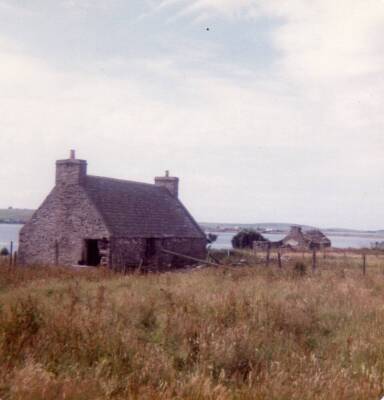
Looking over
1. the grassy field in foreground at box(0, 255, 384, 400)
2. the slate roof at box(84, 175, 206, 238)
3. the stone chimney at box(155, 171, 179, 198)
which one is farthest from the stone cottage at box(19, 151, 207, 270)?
the grassy field in foreground at box(0, 255, 384, 400)

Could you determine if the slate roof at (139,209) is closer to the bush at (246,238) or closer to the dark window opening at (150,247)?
the dark window opening at (150,247)

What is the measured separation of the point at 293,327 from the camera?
32.5 feet

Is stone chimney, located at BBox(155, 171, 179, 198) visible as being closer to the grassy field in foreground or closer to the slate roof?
the slate roof

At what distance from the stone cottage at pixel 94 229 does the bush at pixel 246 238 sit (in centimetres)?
3465

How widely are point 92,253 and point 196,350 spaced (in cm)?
2022

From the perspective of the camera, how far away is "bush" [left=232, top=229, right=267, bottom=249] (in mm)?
64887

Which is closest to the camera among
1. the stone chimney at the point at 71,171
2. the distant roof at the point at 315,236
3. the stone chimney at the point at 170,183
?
the stone chimney at the point at 71,171

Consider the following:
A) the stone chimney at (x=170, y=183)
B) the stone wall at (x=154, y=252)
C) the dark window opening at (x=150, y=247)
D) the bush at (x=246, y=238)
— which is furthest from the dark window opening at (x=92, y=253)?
the bush at (x=246, y=238)

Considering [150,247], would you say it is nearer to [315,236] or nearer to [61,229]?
[61,229]

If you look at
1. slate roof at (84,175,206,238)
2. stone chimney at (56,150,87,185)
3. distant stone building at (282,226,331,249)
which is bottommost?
distant stone building at (282,226,331,249)

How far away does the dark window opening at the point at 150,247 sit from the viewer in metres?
28.5

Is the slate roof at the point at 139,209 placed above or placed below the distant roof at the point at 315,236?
above

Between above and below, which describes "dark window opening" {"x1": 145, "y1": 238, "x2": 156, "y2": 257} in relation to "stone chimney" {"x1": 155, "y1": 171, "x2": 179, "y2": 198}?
below

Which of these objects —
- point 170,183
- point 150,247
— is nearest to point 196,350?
point 150,247
